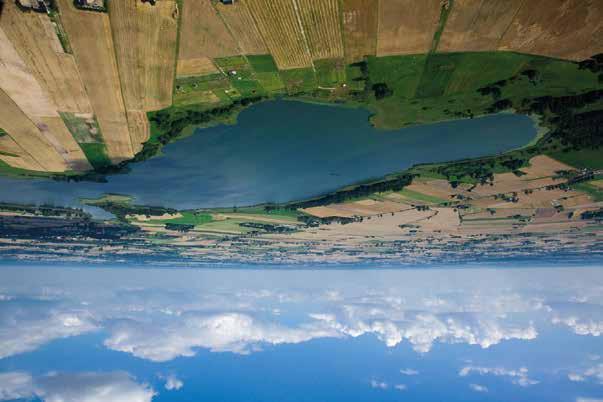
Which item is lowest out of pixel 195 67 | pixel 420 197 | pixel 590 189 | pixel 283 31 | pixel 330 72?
pixel 420 197

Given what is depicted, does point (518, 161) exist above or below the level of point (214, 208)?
above

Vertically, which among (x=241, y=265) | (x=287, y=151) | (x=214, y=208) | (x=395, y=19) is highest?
(x=395, y=19)

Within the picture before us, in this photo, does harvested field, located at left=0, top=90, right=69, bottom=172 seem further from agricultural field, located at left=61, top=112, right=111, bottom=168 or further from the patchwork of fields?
agricultural field, located at left=61, top=112, right=111, bottom=168

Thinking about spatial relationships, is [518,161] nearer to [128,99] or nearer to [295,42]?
[295,42]

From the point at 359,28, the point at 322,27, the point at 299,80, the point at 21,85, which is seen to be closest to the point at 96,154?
the point at 21,85

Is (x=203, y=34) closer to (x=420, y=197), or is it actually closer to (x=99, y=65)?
(x=99, y=65)

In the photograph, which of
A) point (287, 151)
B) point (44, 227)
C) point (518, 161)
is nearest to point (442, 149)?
point (518, 161)
